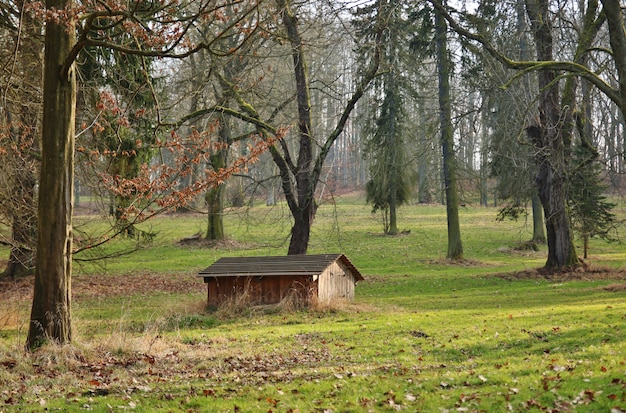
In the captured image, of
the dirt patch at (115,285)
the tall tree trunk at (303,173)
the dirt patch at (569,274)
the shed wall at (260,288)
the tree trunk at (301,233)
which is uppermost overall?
the tall tree trunk at (303,173)

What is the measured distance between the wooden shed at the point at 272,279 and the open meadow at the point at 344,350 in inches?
21.6

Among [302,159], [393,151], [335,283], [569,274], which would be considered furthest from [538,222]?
[335,283]

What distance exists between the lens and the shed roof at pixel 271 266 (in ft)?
60.0

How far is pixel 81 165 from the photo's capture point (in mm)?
16234

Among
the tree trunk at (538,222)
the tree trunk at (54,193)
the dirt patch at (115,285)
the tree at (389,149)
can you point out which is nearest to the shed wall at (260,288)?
the dirt patch at (115,285)

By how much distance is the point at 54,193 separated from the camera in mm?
10883

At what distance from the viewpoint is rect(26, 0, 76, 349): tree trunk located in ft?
35.7

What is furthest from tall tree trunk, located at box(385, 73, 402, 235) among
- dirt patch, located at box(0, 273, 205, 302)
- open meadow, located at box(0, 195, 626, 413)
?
dirt patch, located at box(0, 273, 205, 302)

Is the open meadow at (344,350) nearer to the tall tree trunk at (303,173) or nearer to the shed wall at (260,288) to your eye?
the shed wall at (260,288)

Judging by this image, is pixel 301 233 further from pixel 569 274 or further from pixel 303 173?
pixel 569 274

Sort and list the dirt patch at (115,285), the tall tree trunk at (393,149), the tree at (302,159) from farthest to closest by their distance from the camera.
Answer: the tall tree trunk at (393,149)
the dirt patch at (115,285)
the tree at (302,159)

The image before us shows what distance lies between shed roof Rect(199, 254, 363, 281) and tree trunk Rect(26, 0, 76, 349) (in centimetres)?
754

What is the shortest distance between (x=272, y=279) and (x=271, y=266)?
0.35 m

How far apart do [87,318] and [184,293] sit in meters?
5.41
